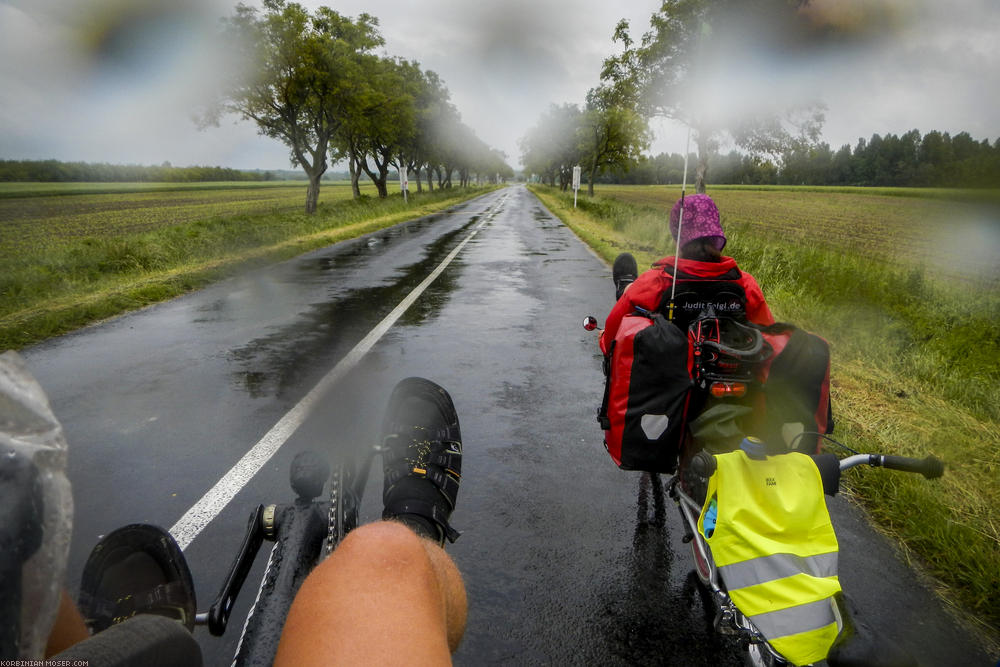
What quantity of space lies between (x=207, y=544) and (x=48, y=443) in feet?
8.17

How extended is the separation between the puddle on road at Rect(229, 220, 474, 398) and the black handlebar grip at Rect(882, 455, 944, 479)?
432 centimetres

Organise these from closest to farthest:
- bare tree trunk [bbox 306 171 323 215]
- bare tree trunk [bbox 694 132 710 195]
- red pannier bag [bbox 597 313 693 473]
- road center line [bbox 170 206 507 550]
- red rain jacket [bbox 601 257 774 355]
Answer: red pannier bag [bbox 597 313 693 473]
red rain jacket [bbox 601 257 774 355]
road center line [bbox 170 206 507 550]
bare tree trunk [bbox 694 132 710 195]
bare tree trunk [bbox 306 171 323 215]

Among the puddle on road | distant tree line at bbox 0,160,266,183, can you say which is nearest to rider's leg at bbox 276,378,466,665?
the puddle on road

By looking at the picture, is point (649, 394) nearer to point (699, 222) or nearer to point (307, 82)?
point (699, 222)

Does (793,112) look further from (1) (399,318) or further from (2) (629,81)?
(1) (399,318)

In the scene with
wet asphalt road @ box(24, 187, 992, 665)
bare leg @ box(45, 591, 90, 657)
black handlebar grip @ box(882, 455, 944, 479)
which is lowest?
wet asphalt road @ box(24, 187, 992, 665)

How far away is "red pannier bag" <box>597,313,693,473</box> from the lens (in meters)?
2.00

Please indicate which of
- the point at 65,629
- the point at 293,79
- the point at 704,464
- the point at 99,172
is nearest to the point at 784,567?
the point at 704,464

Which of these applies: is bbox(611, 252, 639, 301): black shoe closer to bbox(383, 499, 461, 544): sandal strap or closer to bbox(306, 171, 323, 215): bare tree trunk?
bbox(383, 499, 461, 544): sandal strap

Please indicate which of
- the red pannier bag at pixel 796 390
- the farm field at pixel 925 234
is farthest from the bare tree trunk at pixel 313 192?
the red pannier bag at pixel 796 390

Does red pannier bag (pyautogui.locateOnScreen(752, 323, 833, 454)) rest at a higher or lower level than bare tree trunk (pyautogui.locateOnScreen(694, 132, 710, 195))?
lower

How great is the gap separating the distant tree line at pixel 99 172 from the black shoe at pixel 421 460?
73.6 metres

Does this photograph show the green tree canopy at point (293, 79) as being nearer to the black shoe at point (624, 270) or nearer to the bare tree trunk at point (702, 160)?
the bare tree trunk at point (702, 160)

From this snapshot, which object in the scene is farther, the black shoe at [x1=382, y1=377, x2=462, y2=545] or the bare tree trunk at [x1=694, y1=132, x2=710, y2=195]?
the bare tree trunk at [x1=694, y1=132, x2=710, y2=195]
